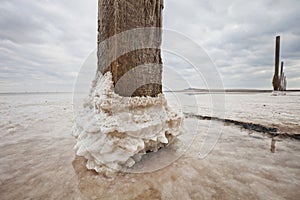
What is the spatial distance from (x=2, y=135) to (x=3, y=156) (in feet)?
3.30

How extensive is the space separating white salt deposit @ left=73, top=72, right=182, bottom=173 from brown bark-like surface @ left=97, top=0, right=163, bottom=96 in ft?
0.46

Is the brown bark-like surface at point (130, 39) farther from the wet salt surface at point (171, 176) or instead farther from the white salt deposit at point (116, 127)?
the wet salt surface at point (171, 176)

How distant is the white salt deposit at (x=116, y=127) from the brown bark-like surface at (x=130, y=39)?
141mm

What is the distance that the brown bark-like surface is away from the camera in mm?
1520

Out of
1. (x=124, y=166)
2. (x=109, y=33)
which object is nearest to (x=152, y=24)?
(x=109, y=33)

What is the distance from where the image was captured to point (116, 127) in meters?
1.29

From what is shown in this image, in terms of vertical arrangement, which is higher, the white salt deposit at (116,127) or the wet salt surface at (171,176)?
the white salt deposit at (116,127)

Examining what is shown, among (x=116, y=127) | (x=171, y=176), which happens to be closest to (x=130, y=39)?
(x=116, y=127)

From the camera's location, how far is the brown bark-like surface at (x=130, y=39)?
152cm

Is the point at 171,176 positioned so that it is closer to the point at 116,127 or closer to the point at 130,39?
the point at 116,127

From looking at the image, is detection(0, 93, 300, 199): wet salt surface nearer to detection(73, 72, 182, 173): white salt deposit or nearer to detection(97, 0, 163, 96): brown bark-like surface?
detection(73, 72, 182, 173): white salt deposit

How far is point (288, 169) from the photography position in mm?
1225

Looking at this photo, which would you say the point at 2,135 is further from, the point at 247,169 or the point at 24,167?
the point at 247,169

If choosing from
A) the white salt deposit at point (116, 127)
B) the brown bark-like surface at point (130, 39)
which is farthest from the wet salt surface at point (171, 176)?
the brown bark-like surface at point (130, 39)
